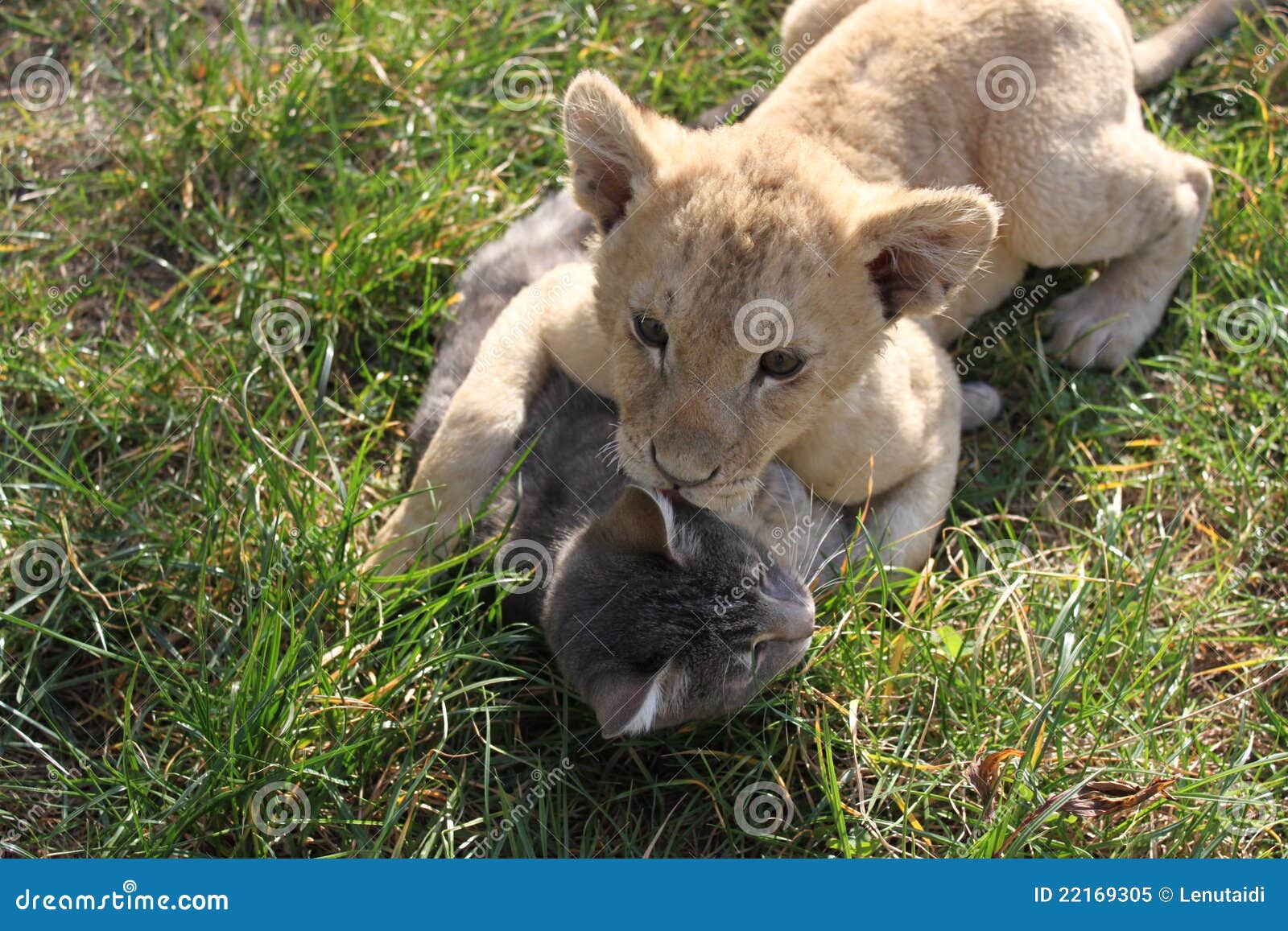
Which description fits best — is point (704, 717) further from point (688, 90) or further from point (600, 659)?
point (688, 90)

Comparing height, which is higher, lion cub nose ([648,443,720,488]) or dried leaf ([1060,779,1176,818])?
lion cub nose ([648,443,720,488])

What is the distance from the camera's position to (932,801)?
4.47 m

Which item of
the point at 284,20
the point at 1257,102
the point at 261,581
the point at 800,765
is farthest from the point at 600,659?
the point at 1257,102

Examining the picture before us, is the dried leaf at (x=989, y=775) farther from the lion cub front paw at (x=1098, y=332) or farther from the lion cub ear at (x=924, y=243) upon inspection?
the lion cub front paw at (x=1098, y=332)

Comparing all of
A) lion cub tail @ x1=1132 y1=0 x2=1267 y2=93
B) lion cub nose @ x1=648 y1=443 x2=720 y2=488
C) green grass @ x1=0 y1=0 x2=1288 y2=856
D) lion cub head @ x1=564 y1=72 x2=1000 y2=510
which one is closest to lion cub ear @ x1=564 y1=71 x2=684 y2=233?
lion cub head @ x1=564 y1=72 x2=1000 y2=510

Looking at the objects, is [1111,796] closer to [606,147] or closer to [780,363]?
[780,363]

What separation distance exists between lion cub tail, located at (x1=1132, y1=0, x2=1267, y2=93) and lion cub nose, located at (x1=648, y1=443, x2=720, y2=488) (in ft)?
13.3

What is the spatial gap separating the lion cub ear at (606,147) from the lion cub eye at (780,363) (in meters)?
0.80

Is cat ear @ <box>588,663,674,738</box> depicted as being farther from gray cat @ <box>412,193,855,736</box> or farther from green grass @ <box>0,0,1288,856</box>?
green grass @ <box>0,0,1288,856</box>

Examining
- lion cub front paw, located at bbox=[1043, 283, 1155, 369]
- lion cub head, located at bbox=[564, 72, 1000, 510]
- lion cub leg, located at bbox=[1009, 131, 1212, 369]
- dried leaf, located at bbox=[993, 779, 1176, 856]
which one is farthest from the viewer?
lion cub front paw, located at bbox=[1043, 283, 1155, 369]

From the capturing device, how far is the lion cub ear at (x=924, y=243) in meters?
3.96

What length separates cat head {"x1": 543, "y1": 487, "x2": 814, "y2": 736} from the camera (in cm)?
396

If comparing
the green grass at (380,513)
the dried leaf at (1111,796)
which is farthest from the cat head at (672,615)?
the dried leaf at (1111,796)

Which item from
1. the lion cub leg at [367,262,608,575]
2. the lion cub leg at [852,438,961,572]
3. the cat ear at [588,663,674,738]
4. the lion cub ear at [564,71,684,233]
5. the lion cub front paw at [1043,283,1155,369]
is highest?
the lion cub ear at [564,71,684,233]
